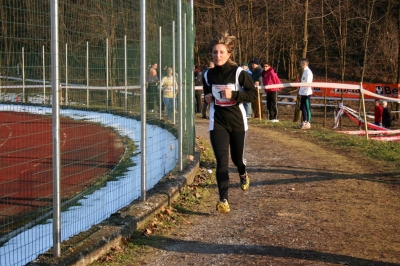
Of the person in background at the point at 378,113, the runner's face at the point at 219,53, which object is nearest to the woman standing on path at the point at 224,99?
the runner's face at the point at 219,53

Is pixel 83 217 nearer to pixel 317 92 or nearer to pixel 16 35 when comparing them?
pixel 16 35

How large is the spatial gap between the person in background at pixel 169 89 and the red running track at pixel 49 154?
3.10 feet

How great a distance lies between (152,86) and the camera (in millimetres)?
9523

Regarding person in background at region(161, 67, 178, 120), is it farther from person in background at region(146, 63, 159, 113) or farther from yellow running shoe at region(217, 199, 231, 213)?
yellow running shoe at region(217, 199, 231, 213)

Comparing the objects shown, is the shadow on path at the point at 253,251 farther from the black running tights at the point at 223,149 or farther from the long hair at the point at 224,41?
the long hair at the point at 224,41

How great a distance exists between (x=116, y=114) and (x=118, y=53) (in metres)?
1.02

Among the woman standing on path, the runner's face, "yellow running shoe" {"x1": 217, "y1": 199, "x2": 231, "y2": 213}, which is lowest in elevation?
"yellow running shoe" {"x1": 217, "y1": 199, "x2": 231, "y2": 213}

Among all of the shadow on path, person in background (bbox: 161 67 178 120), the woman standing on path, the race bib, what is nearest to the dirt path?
the shadow on path

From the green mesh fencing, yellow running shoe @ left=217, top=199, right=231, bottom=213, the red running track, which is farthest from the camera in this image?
yellow running shoe @ left=217, top=199, right=231, bottom=213

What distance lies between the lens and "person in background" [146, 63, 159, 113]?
9.04m

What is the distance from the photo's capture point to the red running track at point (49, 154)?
702 cm

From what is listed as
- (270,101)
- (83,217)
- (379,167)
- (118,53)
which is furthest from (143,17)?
(270,101)

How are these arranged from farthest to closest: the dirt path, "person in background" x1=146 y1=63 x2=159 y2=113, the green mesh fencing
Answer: "person in background" x1=146 y1=63 x2=159 y2=113, the dirt path, the green mesh fencing

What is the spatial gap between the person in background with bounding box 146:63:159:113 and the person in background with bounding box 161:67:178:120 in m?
0.37
